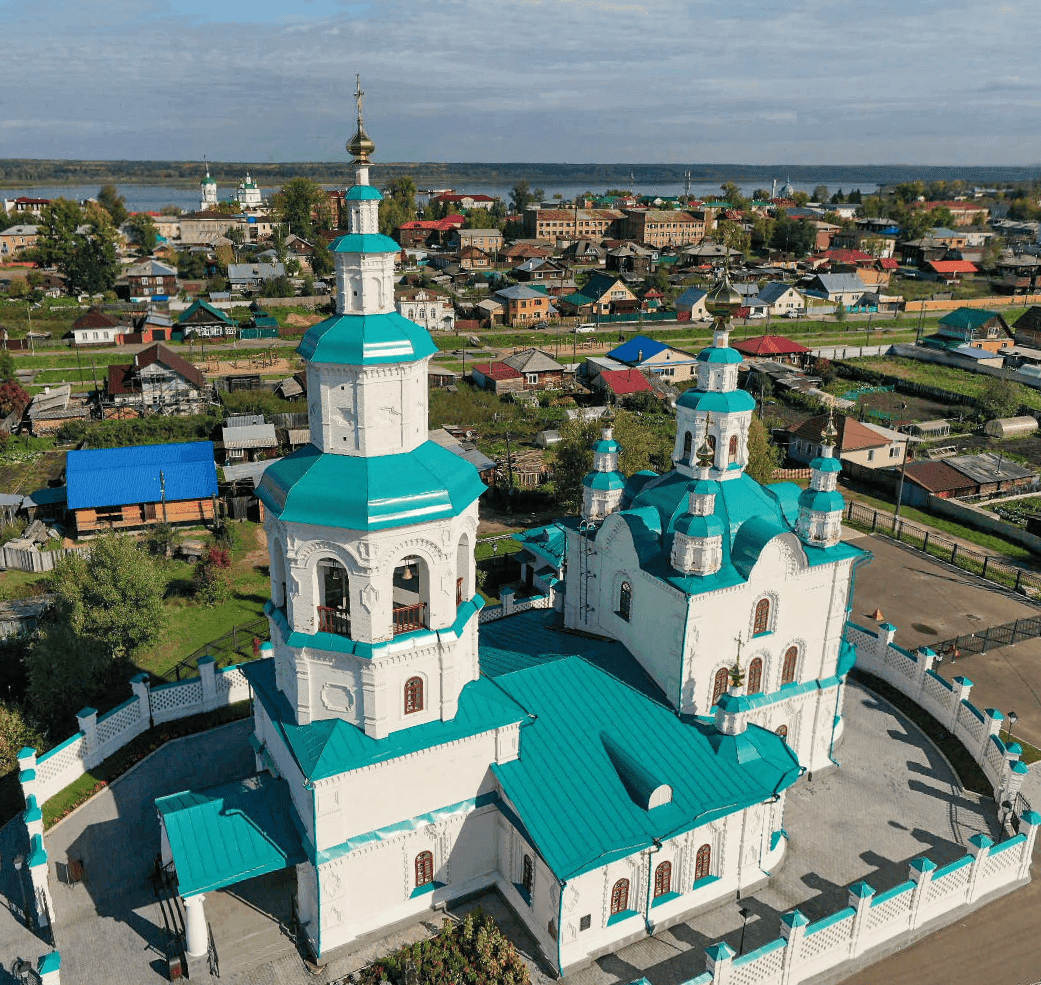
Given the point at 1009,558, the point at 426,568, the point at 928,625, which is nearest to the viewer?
the point at 426,568

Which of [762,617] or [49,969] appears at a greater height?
[762,617]

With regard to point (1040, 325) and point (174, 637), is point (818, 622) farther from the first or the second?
point (1040, 325)

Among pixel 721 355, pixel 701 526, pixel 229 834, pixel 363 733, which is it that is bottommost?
pixel 229 834

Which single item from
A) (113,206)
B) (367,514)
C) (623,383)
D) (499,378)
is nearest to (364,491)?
(367,514)

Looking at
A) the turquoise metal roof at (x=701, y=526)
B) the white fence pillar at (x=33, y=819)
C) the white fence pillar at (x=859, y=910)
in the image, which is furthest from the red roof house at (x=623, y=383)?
the white fence pillar at (x=33, y=819)

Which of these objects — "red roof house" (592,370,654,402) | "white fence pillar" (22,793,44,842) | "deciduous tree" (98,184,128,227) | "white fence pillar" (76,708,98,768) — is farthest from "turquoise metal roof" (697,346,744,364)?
"deciduous tree" (98,184,128,227)

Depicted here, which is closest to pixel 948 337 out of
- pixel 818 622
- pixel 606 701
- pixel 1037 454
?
pixel 1037 454

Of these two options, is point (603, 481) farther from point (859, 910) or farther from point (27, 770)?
point (27, 770)

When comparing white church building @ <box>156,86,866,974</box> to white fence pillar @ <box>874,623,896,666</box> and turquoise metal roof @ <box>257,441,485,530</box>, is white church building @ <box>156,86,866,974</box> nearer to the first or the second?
turquoise metal roof @ <box>257,441,485,530</box>

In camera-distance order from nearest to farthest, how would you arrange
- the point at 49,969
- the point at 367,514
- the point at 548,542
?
the point at 49,969 → the point at 367,514 → the point at 548,542
